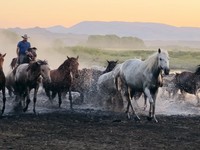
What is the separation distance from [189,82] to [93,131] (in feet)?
36.9

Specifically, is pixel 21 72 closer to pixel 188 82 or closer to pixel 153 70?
pixel 153 70

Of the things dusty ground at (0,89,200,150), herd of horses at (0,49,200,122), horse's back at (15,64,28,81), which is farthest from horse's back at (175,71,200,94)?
horse's back at (15,64,28,81)

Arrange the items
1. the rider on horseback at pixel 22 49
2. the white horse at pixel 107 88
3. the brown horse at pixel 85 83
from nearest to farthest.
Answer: the rider on horseback at pixel 22 49
the white horse at pixel 107 88
the brown horse at pixel 85 83

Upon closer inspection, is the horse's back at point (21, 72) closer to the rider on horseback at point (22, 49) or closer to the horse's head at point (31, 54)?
the horse's head at point (31, 54)

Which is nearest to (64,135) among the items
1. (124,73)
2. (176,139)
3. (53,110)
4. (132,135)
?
(132,135)

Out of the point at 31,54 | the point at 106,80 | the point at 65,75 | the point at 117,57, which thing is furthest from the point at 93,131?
the point at 117,57

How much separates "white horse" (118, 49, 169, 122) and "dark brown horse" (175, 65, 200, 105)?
7025mm

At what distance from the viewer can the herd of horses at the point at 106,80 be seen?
1650 centimetres

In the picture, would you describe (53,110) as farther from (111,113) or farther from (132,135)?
(132,135)

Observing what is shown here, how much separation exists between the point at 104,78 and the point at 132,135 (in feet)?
27.9

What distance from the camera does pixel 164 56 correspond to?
16031 mm

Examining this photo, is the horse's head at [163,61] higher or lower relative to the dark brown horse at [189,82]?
higher

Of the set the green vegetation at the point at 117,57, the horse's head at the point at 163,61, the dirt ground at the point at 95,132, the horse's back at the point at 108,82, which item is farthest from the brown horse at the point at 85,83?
the green vegetation at the point at 117,57

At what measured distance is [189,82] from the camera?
24.9m
